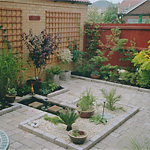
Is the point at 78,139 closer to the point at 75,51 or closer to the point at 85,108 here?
the point at 85,108

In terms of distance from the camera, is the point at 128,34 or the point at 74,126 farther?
the point at 128,34

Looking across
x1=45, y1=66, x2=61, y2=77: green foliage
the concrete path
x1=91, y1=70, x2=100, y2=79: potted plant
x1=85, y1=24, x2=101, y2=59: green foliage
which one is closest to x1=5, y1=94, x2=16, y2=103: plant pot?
the concrete path

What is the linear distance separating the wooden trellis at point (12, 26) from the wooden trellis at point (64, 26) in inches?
57.0

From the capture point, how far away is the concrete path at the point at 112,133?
15.3 feet

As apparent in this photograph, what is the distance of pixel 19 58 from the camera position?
8023 mm

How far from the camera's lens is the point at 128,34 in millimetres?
10039

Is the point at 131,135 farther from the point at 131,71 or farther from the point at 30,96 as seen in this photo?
the point at 131,71

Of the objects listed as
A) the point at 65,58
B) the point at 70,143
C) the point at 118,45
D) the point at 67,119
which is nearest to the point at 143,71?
the point at 118,45

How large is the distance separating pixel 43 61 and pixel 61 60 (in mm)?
1824

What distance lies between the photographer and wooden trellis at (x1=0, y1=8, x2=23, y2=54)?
745 centimetres

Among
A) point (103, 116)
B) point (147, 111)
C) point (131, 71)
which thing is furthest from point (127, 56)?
point (103, 116)

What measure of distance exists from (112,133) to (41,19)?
17.9 ft

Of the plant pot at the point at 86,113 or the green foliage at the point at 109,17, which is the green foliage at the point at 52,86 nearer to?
the plant pot at the point at 86,113

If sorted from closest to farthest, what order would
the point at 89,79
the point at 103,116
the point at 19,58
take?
the point at 103,116
the point at 19,58
the point at 89,79
